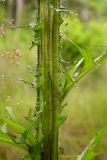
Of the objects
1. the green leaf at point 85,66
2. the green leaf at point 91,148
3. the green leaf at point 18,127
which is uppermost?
the green leaf at point 85,66

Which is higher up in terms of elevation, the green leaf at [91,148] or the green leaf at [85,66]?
the green leaf at [85,66]

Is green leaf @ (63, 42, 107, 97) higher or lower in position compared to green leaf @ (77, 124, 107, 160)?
higher

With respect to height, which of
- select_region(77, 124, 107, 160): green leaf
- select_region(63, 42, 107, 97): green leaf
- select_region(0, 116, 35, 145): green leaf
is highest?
select_region(63, 42, 107, 97): green leaf

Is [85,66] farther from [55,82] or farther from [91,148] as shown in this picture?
[91,148]

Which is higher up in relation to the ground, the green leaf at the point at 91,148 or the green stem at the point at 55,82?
the green stem at the point at 55,82

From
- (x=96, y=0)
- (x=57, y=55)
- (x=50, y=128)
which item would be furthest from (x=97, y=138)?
(x=96, y=0)

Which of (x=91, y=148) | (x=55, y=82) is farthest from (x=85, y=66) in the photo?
(x=91, y=148)

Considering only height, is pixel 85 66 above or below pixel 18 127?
above

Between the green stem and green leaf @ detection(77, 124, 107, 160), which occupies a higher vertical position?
the green stem

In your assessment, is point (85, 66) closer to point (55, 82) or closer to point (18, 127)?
point (55, 82)

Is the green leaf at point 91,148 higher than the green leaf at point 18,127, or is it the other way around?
the green leaf at point 18,127

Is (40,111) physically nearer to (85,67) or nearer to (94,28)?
(85,67)
